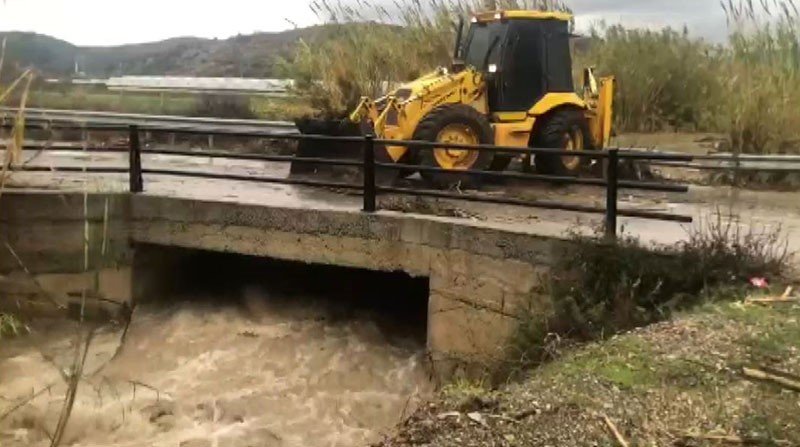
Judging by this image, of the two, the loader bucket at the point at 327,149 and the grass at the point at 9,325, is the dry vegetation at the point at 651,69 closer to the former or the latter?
the loader bucket at the point at 327,149

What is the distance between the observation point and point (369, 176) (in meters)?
9.26

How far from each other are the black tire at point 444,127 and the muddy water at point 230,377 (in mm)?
1817

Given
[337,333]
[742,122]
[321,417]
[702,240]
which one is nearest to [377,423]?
[321,417]

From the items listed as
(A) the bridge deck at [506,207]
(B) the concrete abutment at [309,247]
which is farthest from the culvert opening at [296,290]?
(A) the bridge deck at [506,207]

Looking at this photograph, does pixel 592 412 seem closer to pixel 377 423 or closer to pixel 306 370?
pixel 377 423

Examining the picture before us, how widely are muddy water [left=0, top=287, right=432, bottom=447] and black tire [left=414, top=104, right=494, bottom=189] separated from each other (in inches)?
71.5

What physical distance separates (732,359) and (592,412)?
1.05 metres

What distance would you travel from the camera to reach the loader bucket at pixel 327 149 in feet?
39.8

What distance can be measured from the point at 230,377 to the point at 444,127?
11.8 feet

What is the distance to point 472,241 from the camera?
28.2 feet

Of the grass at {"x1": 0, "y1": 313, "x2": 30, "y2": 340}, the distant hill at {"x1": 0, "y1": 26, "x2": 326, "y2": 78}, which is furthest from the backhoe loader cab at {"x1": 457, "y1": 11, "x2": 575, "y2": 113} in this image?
the distant hill at {"x1": 0, "y1": 26, "x2": 326, "y2": 78}

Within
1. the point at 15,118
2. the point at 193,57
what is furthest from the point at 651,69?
the point at 193,57

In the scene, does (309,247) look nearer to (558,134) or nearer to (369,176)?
(369,176)

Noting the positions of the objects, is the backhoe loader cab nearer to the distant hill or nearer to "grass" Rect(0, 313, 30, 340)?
"grass" Rect(0, 313, 30, 340)
